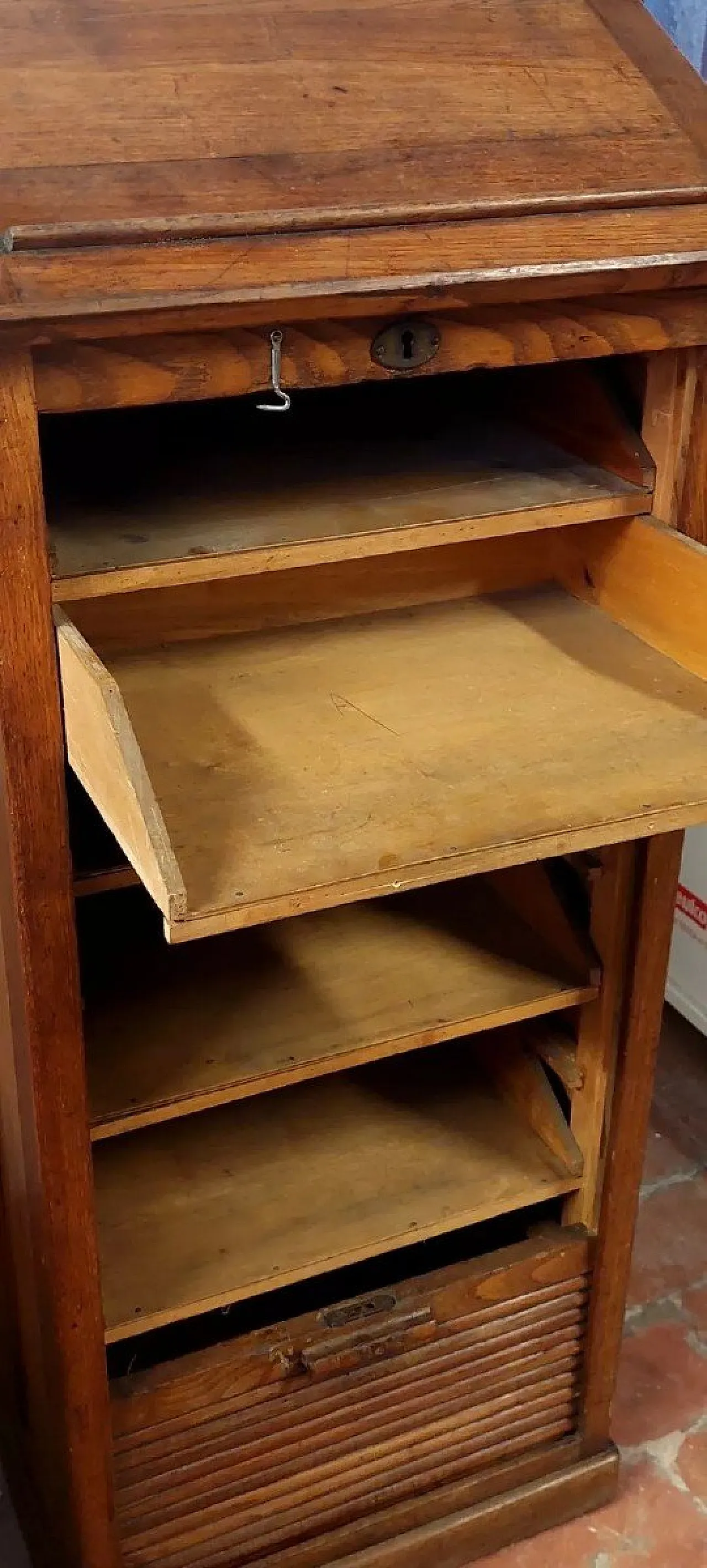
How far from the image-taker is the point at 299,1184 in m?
1.74

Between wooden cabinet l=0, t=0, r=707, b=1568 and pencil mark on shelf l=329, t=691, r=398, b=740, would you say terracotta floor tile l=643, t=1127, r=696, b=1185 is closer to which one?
wooden cabinet l=0, t=0, r=707, b=1568

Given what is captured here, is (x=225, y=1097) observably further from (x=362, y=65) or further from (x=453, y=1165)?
(x=362, y=65)

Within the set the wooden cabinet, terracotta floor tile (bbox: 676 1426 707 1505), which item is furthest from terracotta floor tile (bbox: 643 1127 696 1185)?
the wooden cabinet

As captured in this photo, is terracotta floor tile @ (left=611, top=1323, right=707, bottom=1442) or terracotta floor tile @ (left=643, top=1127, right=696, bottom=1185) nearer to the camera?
terracotta floor tile @ (left=611, top=1323, right=707, bottom=1442)

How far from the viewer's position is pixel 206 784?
1262 millimetres

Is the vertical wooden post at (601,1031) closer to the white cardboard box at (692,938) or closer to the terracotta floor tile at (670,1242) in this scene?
the terracotta floor tile at (670,1242)

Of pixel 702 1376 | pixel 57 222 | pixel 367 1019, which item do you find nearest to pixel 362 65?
pixel 57 222

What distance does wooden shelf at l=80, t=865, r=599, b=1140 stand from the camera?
152 cm

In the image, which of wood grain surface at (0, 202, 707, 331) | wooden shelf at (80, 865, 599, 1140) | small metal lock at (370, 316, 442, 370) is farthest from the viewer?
wooden shelf at (80, 865, 599, 1140)

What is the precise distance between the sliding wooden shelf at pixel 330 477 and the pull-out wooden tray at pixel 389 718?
0.28ft

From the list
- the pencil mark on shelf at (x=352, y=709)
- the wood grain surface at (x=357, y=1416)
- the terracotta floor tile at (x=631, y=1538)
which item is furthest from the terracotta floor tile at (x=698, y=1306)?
the pencil mark on shelf at (x=352, y=709)

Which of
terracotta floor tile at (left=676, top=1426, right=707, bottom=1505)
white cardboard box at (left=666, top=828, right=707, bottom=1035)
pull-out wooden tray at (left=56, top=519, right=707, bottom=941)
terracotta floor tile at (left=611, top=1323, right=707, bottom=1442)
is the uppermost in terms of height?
pull-out wooden tray at (left=56, top=519, right=707, bottom=941)

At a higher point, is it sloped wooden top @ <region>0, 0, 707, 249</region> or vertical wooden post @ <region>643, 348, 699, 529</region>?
sloped wooden top @ <region>0, 0, 707, 249</region>

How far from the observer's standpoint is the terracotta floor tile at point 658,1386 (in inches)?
83.4
